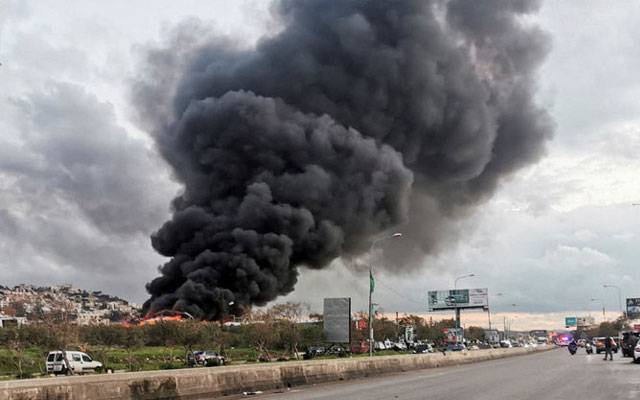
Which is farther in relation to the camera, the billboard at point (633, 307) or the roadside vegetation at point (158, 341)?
the billboard at point (633, 307)

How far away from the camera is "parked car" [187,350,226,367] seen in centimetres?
4038

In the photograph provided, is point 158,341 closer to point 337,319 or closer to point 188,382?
point 337,319

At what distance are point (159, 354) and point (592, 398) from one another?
125 ft

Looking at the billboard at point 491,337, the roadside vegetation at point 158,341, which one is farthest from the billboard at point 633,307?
the roadside vegetation at point 158,341

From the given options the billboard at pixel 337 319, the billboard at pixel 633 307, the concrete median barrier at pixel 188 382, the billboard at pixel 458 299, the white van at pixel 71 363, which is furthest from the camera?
the billboard at pixel 633 307

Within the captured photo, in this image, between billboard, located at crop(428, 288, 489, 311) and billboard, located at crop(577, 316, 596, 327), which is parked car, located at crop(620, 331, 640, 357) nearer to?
billboard, located at crop(428, 288, 489, 311)

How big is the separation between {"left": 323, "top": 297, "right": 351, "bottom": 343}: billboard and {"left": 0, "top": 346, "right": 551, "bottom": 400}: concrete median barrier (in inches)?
322

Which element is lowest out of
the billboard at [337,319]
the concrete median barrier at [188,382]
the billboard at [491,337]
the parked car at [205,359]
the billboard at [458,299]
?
the billboard at [491,337]

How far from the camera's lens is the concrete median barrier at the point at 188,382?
11805 millimetres

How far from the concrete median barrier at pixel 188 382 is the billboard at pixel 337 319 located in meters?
8.18

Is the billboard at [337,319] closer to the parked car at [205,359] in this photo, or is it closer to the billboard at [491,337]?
the parked car at [205,359]

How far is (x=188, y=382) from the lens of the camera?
16.0 m

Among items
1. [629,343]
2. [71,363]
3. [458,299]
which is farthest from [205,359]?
[458,299]

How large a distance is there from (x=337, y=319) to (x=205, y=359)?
29.8 ft
